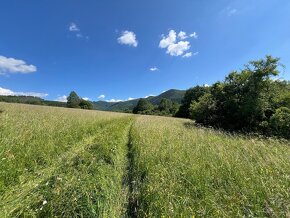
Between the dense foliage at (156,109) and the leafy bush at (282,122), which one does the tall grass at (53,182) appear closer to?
the leafy bush at (282,122)

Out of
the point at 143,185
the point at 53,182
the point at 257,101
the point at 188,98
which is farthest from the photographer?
the point at 188,98

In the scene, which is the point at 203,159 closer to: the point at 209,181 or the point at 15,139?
the point at 209,181

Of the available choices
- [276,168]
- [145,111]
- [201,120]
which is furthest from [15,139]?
[145,111]

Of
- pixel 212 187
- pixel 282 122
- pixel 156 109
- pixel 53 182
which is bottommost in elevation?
pixel 212 187

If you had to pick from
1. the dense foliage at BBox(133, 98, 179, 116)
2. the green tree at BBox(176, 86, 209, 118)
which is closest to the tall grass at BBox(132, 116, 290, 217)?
the green tree at BBox(176, 86, 209, 118)

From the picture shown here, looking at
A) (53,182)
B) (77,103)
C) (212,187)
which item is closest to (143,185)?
(212,187)

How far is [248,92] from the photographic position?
14.7m

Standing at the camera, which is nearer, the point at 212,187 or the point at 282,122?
the point at 212,187

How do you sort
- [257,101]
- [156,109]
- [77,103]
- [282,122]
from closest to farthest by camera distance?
[282,122] → [257,101] → [77,103] → [156,109]

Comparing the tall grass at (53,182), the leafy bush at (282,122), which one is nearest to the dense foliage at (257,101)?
the leafy bush at (282,122)

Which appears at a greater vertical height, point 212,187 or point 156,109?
point 156,109

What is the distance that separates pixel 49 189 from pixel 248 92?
1445cm

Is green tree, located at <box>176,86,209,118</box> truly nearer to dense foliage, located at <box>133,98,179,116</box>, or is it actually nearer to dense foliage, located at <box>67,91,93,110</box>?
dense foliage, located at <box>133,98,179,116</box>

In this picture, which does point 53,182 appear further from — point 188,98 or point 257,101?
point 188,98
